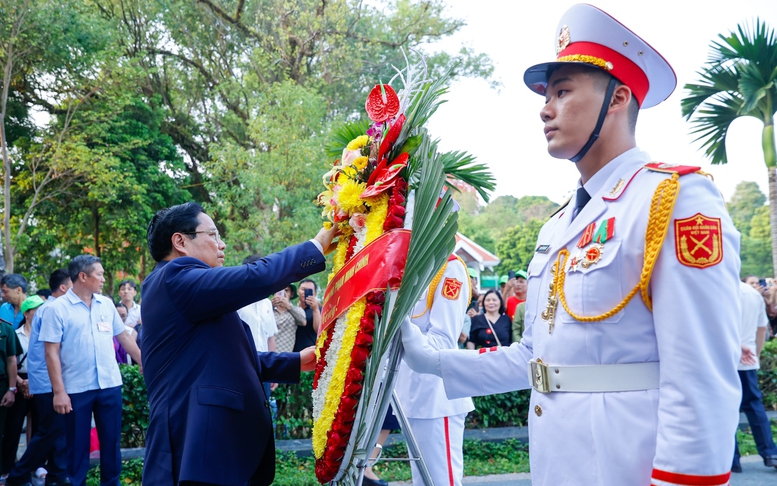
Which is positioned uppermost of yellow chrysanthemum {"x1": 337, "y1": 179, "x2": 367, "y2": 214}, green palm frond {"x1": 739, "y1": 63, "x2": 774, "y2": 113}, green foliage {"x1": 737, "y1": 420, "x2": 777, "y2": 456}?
green palm frond {"x1": 739, "y1": 63, "x2": 774, "y2": 113}

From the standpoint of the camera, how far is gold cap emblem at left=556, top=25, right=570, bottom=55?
2143mm

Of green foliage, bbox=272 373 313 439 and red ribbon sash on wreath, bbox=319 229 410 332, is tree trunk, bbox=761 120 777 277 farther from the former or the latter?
red ribbon sash on wreath, bbox=319 229 410 332

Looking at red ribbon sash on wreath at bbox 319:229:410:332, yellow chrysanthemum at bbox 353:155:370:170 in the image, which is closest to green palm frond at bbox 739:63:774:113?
yellow chrysanthemum at bbox 353:155:370:170

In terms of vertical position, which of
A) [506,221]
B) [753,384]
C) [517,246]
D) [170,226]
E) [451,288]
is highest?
[506,221]

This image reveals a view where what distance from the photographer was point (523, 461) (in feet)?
21.0

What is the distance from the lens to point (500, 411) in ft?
23.5

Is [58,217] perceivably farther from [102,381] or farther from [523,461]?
[523,461]

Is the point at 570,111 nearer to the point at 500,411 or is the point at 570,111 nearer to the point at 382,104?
the point at 382,104

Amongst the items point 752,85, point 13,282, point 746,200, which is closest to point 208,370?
point 13,282

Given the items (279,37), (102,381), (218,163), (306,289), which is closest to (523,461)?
(306,289)

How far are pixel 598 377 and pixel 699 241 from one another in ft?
1.53

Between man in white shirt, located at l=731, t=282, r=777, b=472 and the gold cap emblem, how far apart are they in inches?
179

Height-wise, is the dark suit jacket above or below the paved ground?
above

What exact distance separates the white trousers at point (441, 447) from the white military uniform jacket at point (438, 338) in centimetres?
6
